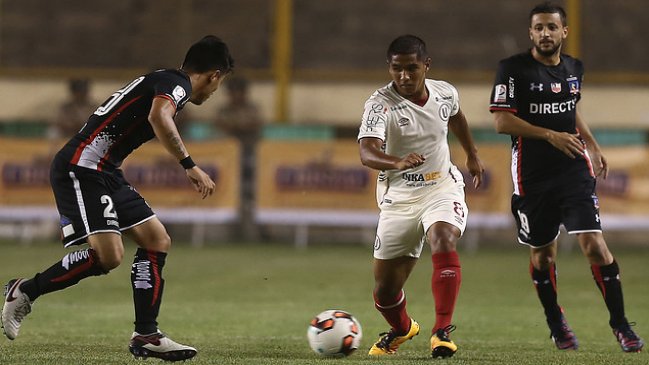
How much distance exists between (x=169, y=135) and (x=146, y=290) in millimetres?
989

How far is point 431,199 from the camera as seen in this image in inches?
324

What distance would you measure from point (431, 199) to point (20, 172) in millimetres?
11513

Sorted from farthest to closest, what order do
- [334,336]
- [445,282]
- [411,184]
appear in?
[411,184] < [445,282] < [334,336]

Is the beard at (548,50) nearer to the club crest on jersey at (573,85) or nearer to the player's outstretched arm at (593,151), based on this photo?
the club crest on jersey at (573,85)

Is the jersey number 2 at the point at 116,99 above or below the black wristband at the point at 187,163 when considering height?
above

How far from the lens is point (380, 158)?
772 centimetres

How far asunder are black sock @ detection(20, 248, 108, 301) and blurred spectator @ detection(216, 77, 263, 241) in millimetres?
10855

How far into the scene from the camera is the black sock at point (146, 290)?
7.61 meters

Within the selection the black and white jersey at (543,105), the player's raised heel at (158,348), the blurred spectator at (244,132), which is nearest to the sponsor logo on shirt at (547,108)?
the black and white jersey at (543,105)

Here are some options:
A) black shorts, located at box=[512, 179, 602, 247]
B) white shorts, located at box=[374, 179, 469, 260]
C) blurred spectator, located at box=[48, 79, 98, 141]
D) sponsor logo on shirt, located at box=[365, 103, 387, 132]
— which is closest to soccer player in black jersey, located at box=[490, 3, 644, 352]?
black shorts, located at box=[512, 179, 602, 247]

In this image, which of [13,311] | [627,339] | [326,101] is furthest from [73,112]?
[627,339]

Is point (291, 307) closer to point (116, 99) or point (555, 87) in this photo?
point (555, 87)

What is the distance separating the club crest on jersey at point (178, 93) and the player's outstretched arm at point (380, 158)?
3.80 feet

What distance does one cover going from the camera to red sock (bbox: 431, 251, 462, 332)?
7867mm
